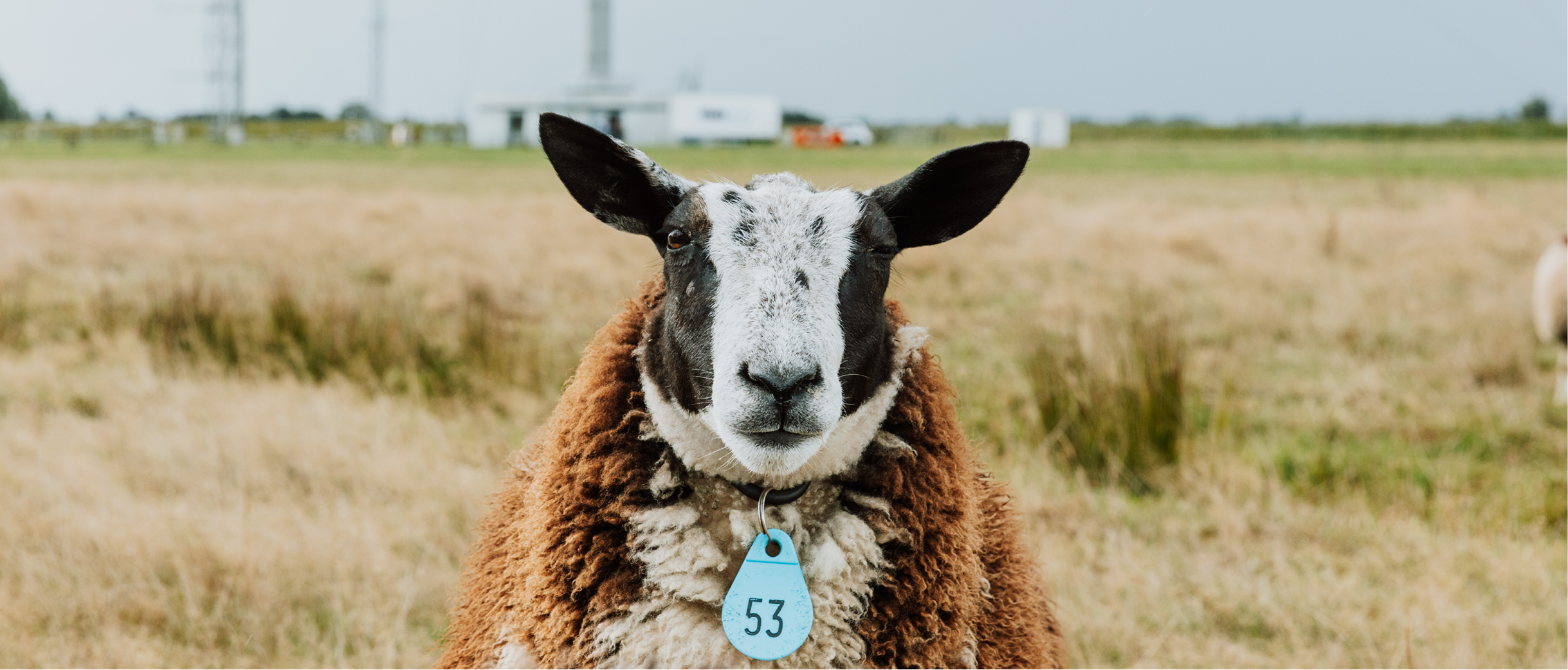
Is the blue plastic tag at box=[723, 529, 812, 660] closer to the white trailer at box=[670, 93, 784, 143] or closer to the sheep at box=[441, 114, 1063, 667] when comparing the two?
the sheep at box=[441, 114, 1063, 667]

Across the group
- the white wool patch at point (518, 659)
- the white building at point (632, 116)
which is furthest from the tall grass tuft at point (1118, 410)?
the white building at point (632, 116)

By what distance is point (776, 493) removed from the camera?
216cm

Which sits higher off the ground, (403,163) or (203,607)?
(403,163)

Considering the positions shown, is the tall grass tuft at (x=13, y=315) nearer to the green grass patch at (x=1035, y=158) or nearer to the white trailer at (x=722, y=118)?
the green grass patch at (x=1035, y=158)

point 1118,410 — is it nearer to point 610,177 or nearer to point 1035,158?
point 610,177

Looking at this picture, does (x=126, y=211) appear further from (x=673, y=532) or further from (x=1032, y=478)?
(x=673, y=532)

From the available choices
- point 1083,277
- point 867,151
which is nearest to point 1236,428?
point 1083,277

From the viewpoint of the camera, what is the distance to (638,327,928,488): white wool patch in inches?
85.5

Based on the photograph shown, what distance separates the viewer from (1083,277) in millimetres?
12828

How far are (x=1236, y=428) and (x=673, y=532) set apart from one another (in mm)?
5306

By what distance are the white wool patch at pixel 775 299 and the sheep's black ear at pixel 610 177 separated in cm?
12

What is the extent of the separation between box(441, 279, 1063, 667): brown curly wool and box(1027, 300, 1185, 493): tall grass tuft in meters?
3.05

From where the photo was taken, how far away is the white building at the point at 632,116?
65.2 meters

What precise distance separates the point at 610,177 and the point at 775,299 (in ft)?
1.91
